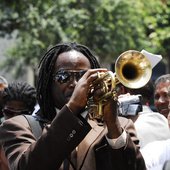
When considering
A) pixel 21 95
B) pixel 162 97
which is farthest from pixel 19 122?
pixel 162 97

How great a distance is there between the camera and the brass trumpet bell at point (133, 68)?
341 centimetres

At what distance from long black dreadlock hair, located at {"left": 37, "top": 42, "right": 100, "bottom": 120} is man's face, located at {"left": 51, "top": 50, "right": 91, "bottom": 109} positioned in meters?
0.03

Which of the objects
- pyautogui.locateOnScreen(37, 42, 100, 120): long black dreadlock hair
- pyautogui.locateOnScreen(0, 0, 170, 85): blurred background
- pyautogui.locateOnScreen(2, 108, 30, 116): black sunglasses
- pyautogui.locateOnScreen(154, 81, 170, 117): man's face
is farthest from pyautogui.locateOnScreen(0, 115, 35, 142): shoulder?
pyautogui.locateOnScreen(0, 0, 170, 85): blurred background

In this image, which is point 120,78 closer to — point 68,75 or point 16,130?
point 68,75

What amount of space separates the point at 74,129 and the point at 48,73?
0.49 metres

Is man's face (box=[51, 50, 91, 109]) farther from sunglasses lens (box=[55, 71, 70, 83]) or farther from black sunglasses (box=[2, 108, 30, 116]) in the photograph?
black sunglasses (box=[2, 108, 30, 116])

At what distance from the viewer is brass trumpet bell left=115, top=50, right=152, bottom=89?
11.2 ft

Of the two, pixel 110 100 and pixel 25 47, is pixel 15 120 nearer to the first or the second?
pixel 110 100

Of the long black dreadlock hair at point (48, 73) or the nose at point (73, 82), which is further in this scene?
the long black dreadlock hair at point (48, 73)

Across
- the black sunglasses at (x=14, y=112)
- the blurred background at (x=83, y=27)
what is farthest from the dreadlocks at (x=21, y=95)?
the blurred background at (x=83, y=27)

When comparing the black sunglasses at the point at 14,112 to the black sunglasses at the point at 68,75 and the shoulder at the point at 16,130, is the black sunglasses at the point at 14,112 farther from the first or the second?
the black sunglasses at the point at 68,75

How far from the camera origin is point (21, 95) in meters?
5.31

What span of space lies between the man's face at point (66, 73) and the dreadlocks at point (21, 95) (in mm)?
1604

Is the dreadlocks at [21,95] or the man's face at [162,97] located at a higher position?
the dreadlocks at [21,95]
